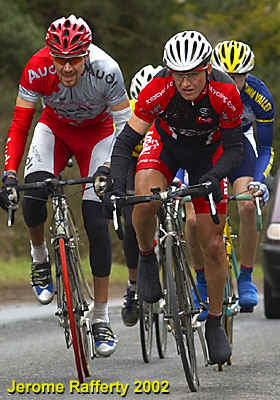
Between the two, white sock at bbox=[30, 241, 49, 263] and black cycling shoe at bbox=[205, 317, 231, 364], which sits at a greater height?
white sock at bbox=[30, 241, 49, 263]

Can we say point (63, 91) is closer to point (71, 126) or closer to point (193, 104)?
point (71, 126)

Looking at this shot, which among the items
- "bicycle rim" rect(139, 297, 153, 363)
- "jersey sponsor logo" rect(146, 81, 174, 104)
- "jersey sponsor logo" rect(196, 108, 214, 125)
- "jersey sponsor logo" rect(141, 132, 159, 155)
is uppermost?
"jersey sponsor logo" rect(146, 81, 174, 104)

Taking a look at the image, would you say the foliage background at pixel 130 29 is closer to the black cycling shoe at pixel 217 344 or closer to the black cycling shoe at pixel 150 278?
the black cycling shoe at pixel 150 278

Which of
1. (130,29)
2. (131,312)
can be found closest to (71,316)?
(131,312)

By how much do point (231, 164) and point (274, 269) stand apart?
3.41 feet

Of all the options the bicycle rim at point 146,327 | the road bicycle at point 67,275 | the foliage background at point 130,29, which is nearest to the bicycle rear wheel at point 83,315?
the road bicycle at point 67,275

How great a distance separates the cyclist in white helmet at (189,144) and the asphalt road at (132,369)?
15.4 inches

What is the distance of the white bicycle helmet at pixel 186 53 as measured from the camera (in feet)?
25.2

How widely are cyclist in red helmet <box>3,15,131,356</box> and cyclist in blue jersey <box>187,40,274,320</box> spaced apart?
1198 mm

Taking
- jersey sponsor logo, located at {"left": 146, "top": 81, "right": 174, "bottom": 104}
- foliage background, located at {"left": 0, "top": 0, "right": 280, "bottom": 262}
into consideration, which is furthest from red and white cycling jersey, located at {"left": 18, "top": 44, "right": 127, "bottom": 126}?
foliage background, located at {"left": 0, "top": 0, "right": 280, "bottom": 262}

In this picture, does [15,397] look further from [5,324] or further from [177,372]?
[5,324]

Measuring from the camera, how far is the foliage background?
32781 mm

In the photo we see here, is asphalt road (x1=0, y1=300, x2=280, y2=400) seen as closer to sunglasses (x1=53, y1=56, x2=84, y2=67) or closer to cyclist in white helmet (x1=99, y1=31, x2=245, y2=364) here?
cyclist in white helmet (x1=99, y1=31, x2=245, y2=364)

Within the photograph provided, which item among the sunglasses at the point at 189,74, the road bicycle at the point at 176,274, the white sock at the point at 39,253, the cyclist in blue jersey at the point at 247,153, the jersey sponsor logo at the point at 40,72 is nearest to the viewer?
the road bicycle at the point at 176,274
